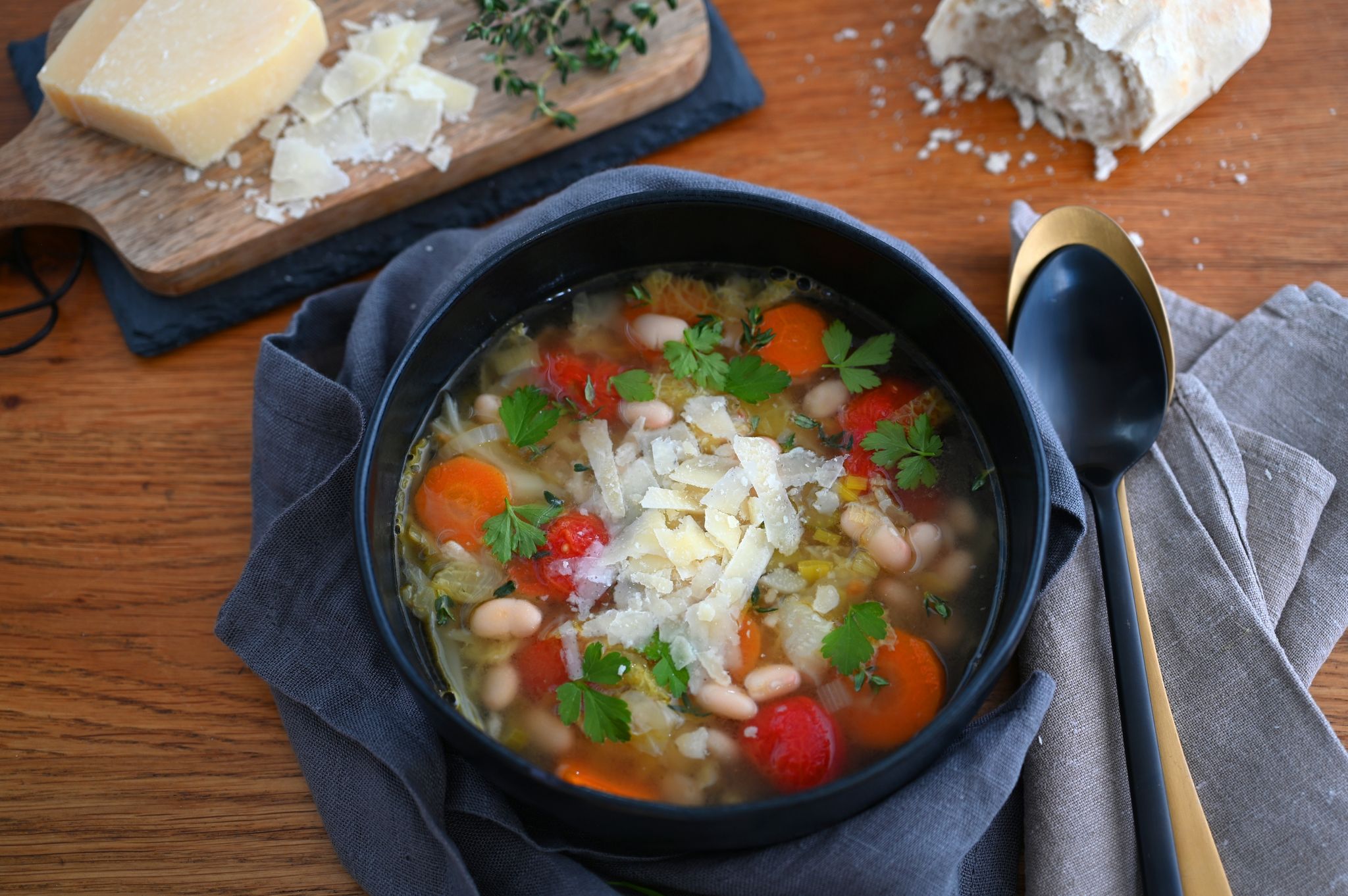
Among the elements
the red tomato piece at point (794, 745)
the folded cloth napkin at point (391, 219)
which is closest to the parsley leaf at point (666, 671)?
the red tomato piece at point (794, 745)

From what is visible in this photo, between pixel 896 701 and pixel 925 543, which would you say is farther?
pixel 925 543

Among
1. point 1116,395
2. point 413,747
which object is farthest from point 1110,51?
point 413,747

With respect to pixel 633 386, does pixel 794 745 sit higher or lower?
lower

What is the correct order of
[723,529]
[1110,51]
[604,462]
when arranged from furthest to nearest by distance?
[1110,51]
[604,462]
[723,529]

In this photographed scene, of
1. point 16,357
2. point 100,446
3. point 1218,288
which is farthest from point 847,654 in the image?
point 16,357

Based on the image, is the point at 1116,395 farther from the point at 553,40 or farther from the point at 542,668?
the point at 553,40
